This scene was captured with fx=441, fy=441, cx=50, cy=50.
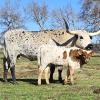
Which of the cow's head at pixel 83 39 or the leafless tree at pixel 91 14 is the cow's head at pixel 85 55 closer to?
the cow's head at pixel 83 39

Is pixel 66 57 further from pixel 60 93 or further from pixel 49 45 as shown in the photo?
pixel 60 93

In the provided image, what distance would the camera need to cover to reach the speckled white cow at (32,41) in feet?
53.8

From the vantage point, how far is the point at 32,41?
16.5 meters

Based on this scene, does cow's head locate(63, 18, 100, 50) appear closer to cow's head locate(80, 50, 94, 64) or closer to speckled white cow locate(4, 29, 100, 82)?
speckled white cow locate(4, 29, 100, 82)

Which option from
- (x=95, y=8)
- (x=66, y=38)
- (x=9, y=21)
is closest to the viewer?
(x=66, y=38)

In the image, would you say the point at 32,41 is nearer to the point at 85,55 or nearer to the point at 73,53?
the point at 73,53

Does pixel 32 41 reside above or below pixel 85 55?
above

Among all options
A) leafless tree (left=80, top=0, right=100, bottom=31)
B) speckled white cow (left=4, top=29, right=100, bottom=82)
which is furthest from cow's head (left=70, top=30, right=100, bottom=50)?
leafless tree (left=80, top=0, right=100, bottom=31)

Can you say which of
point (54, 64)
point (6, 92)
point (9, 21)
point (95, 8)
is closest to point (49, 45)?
point (54, 64)

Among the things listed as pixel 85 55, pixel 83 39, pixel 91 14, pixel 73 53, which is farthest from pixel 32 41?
pixel 91 14

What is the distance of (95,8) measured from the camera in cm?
5716

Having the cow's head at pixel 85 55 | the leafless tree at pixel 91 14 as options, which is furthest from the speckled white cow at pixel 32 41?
the leafless tree at pixel 91 14

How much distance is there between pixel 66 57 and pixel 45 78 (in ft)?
3.56

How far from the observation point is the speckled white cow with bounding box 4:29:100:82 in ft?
53.8
